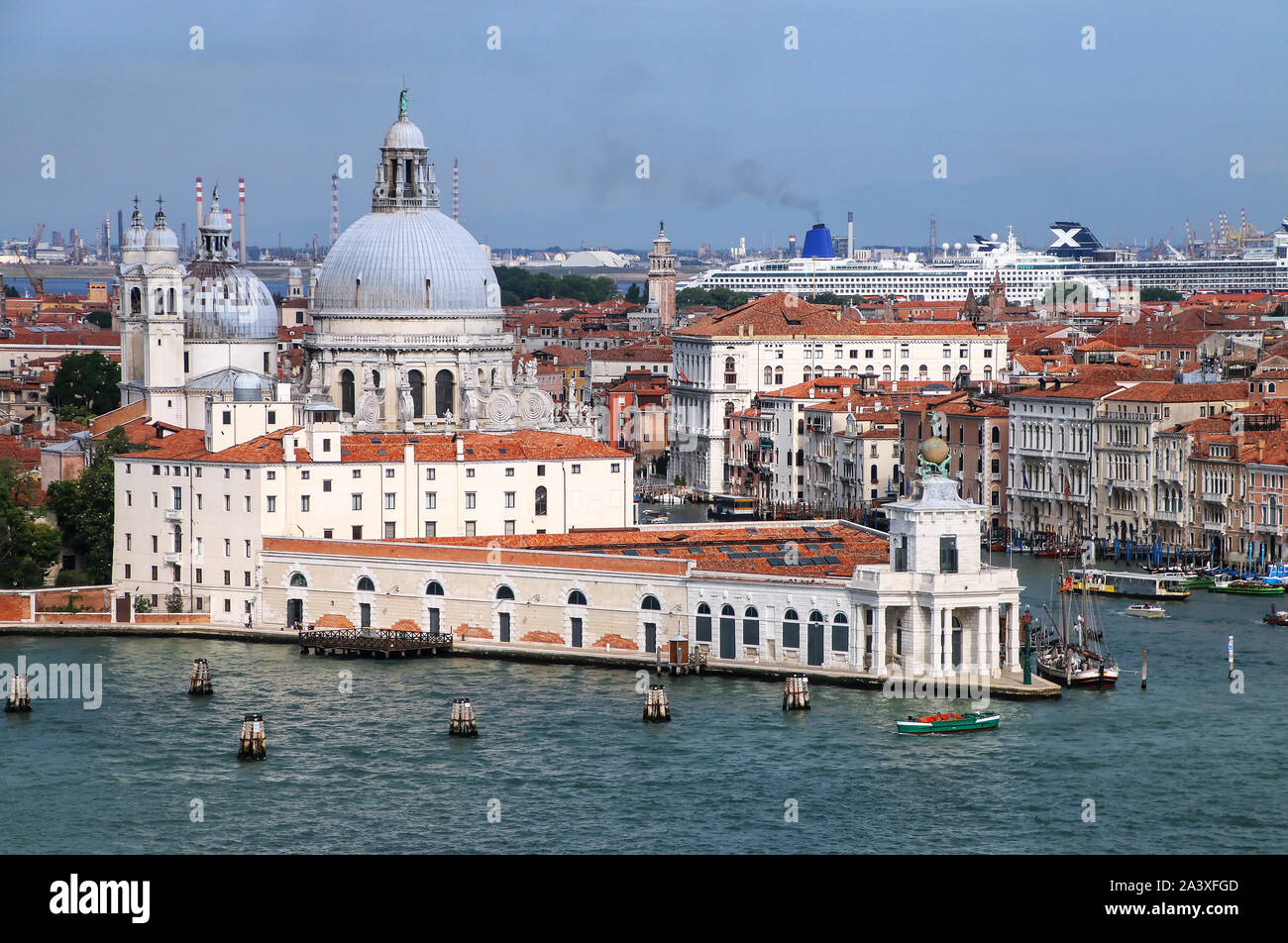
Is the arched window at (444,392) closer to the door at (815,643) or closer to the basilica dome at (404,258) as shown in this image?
the basilica dome at (404,258)

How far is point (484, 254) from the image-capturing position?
40.4 m

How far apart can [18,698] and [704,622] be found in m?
6.95

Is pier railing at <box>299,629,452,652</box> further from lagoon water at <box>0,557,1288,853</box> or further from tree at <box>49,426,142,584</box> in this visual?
tree at <box>49,426,142,584</box>

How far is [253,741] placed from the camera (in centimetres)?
2325

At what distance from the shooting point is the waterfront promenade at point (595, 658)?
1022 inches

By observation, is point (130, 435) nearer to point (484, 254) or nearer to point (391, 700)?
point (484, 254)

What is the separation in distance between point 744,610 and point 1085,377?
66.2 ft

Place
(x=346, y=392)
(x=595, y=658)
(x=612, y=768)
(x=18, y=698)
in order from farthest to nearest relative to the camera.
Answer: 1. (x=346, y=392)
2. (x=595, y=658)
3. (x=18, y=698)
4. (x=612, y=768)

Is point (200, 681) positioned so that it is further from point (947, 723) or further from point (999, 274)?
point (999, 274)

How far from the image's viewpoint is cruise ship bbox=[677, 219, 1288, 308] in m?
117

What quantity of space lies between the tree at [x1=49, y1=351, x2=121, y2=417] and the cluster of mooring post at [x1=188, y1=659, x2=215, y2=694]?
77.0 feet

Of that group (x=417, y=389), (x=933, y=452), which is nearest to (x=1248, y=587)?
(x=933, y=452)

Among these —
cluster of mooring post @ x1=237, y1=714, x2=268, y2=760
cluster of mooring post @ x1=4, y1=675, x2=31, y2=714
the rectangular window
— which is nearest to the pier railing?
cluster of mooring post @ x1=4, y1=675, x2=31, y2=714
